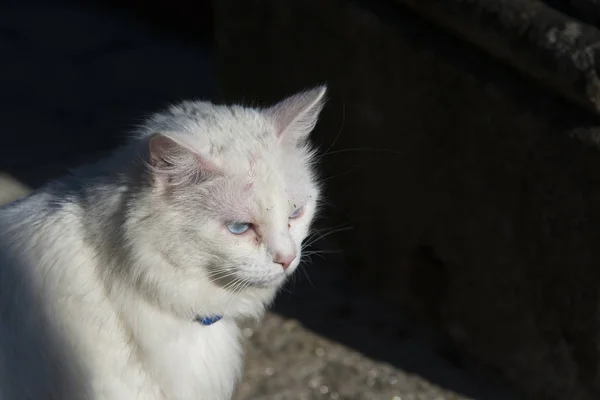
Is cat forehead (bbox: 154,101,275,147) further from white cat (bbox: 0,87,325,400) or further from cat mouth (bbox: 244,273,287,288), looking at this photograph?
cat mouth (bbox: 244,273,287,288)

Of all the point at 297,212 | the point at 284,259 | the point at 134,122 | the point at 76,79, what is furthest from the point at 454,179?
the point at 76,79

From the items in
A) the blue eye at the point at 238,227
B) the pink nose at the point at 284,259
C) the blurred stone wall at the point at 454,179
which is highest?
the blue eye at the point at 238,227

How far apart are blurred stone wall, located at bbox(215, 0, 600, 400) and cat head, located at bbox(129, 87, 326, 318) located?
81cm

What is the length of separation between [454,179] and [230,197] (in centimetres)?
111

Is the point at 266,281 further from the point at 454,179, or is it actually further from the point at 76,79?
the point at 76,79

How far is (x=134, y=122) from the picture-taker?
4.24 metres

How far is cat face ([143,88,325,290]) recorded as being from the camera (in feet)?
6.40

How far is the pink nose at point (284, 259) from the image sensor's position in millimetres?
2012

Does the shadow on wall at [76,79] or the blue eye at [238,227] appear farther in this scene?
the shadow on wall at [76,79]

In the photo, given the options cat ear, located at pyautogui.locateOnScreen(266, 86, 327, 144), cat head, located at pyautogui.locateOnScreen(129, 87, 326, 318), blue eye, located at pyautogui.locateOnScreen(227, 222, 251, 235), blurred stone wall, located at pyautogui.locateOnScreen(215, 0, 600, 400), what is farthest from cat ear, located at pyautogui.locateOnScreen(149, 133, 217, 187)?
blurred stone wall, located at pyautogui.locateOnScreen(215, 0, 600, 400)

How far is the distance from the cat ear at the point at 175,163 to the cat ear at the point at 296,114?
0.23 m

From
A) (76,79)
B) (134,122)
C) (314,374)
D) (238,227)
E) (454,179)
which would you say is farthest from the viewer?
(76,79)

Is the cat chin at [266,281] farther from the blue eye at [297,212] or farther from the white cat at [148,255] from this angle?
the blue eye at [297,212]

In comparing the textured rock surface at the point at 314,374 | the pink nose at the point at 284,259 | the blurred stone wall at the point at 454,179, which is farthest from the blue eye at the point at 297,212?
the textured rock surface at the point at 314,374
